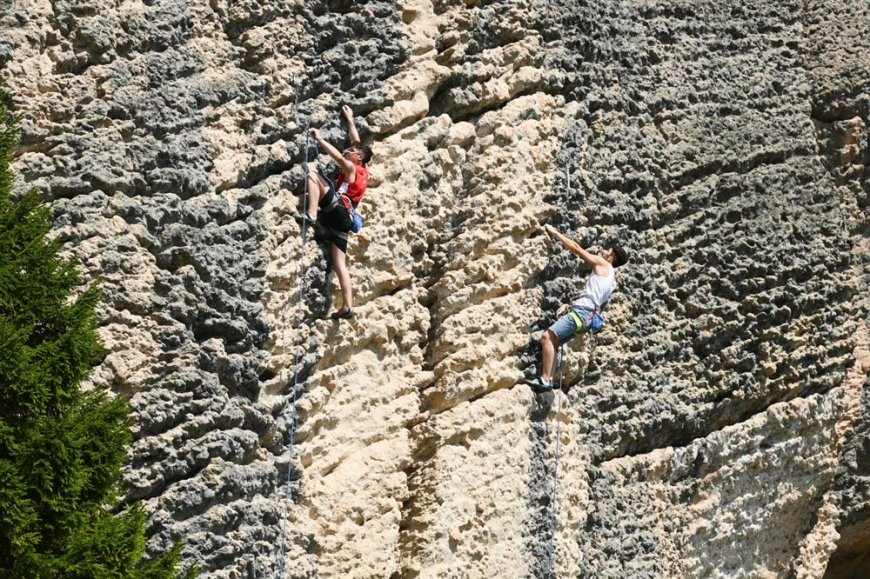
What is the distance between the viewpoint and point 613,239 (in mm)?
10266

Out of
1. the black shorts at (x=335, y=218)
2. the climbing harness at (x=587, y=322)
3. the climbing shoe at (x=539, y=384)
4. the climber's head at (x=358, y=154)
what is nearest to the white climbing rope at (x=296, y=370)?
the black shorts at (x=335, y=218)

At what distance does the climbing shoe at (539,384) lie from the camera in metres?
9.73

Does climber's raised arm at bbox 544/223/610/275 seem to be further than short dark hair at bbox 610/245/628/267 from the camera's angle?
No

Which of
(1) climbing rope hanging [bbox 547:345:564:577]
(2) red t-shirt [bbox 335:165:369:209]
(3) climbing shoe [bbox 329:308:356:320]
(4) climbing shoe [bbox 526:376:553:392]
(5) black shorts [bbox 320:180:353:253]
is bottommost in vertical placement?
(1) climbing rope hanging [bbox 547:345:564:577]

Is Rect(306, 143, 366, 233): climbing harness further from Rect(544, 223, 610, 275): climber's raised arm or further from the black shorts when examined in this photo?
Rect(544, 223, 610, 275): climber's raised arm

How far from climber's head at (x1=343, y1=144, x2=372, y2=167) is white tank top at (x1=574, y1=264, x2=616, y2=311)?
1674 mm

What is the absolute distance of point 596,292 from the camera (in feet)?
32.0

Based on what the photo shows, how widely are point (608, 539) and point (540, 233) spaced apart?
1902mm

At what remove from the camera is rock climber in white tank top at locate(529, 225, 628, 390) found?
31.8 ft

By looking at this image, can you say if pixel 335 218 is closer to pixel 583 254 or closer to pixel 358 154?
pixel 358 154

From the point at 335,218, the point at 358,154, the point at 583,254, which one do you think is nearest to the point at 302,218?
the point at 335,218

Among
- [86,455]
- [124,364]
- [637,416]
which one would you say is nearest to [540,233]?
[637,416]

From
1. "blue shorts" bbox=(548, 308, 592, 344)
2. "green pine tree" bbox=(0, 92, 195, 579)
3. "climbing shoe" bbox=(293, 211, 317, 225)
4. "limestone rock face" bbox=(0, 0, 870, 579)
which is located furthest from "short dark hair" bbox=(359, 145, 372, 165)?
"green pine tree" bbox=(0, 92, 195, 579)

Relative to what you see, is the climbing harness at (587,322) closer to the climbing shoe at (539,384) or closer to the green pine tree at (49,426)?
the climbing shoe at (539,384)
